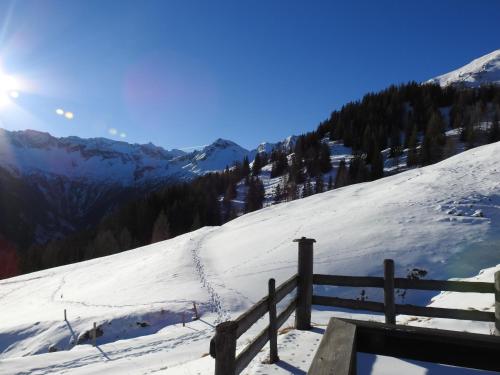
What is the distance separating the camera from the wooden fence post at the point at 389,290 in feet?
→ 24.2

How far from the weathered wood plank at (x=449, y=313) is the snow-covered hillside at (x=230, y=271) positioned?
1202 millimetres

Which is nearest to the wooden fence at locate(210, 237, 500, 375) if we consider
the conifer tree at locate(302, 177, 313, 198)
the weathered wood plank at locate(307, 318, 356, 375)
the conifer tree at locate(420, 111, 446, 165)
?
the weathered wood plank at locate(307, 318, 356, 375)

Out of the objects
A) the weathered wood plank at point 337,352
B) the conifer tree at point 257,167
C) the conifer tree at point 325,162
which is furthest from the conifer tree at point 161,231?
the weathered wood plank at point 337,352

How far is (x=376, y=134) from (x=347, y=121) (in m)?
16.1

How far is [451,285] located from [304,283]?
2742mm

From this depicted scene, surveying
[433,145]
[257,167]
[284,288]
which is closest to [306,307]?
[284,288]

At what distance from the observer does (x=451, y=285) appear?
6.66 metres

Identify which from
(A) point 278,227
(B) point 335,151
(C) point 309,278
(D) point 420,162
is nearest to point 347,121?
(B) point 335,151

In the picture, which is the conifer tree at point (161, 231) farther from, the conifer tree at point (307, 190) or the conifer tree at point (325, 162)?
the conifer tree at point (325, 162)

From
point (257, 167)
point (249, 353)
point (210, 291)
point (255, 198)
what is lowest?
point (210, 291)

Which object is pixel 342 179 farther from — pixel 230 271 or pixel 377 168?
pixel 230 271

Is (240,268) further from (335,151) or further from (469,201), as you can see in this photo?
(335,151)

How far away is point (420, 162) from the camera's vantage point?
95688mm

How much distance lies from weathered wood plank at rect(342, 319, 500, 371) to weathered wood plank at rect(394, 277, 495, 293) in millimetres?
3642
